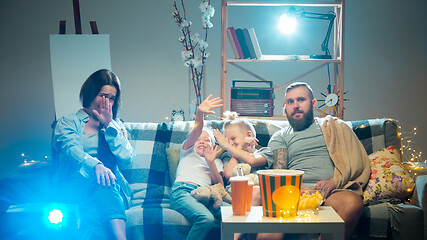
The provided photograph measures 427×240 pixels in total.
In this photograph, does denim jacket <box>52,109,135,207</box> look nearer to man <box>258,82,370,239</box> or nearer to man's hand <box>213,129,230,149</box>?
man's hand <box>213,129,230,149</box>

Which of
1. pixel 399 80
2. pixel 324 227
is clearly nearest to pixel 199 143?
pixel 324 227

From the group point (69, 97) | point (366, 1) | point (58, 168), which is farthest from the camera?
point (366, 1)

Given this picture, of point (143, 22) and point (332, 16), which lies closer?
point (332, 16)

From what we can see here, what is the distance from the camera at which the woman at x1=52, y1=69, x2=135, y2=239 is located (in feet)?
5.88

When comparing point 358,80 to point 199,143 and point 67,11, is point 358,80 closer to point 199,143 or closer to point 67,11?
point 199,143

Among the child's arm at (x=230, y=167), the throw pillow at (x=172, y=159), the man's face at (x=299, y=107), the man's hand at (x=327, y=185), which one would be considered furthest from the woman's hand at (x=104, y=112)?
the man's hand at (x=327, y=185)

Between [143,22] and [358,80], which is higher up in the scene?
[143,22]

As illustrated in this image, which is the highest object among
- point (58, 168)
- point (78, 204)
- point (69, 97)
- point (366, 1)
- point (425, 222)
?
point (366, 1)

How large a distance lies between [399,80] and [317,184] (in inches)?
87.9

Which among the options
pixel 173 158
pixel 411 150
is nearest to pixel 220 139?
pixel 173 158

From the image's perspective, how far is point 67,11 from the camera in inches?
148

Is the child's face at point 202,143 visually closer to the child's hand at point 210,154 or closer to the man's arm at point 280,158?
the child's hand at point 210,154

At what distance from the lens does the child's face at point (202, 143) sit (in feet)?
7.05

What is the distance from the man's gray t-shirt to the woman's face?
816 mm
